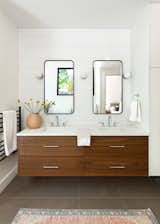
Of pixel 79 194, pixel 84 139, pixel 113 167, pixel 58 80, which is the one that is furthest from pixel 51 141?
pixel 58 80

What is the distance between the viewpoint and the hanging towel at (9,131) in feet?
9.69

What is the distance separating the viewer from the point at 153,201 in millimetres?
2707

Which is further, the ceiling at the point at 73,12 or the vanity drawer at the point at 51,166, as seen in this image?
the vanity drawer at the point at 51,166

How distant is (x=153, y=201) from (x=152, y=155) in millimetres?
569

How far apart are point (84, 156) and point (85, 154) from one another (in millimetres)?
29

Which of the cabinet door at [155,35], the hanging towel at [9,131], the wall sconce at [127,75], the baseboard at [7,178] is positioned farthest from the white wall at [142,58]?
the baseboard at [7,178]

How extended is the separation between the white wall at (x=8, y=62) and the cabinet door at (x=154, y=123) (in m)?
1.96

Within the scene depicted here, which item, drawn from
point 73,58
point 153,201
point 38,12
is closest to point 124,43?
point 73,58

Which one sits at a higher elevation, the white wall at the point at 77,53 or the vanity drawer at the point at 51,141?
the white wall at the point at 77,53

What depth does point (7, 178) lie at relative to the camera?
319 cm

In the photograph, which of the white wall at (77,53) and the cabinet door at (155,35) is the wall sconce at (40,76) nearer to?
the white wall at (77,53)

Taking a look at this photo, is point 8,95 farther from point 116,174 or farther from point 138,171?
point 138,171

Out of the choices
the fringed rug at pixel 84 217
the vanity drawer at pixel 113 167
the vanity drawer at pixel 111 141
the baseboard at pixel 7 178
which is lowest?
the fringed rug at pixel 84 217

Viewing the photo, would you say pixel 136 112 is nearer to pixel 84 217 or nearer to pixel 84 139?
pixel 84 139
